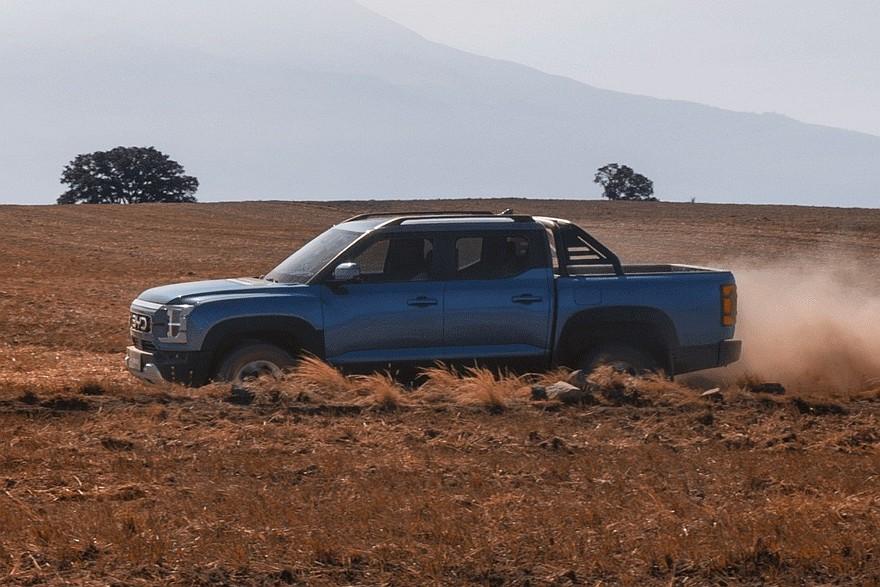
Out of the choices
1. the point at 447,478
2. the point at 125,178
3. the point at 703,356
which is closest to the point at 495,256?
the point at 703,356

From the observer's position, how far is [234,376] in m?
10.7

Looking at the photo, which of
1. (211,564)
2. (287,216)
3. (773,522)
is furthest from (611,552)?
(287,216)

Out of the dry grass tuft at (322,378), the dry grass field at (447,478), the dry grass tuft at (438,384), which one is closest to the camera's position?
the dry grass field at (447,478)

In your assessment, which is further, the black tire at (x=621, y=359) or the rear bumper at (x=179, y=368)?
the black tire at (x=621, y=359)

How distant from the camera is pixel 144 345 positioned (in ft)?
36.0

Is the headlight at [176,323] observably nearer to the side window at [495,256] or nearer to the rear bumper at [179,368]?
the rear bumper at [179,368]

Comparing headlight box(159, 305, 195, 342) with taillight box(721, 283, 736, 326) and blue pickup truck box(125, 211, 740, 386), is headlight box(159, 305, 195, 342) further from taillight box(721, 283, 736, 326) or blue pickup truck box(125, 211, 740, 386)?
taillight box(721, 283, 736, 326)

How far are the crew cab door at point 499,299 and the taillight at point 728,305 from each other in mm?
1575

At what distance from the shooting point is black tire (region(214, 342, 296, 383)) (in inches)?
420

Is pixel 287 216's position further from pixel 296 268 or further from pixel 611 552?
pixel 611 552

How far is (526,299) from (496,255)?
0.48m

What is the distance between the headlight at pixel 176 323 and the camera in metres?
10.5

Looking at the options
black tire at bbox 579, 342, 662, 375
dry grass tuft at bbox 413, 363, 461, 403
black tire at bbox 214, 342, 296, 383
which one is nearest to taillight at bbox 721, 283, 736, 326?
black tire at bbox 579, 342, 662, 375

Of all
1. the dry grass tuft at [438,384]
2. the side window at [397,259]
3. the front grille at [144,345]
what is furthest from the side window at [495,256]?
the front grille at [144,345]
